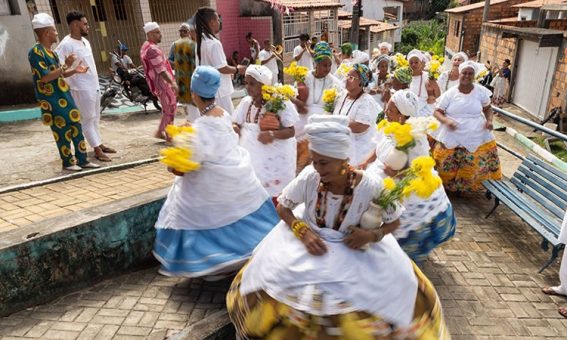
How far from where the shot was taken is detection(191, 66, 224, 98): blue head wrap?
344cm

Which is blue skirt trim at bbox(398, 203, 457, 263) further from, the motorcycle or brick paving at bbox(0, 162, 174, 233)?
the motorcycle

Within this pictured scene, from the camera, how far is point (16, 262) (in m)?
3.18

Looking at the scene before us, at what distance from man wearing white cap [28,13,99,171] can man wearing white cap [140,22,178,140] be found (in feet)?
3.90

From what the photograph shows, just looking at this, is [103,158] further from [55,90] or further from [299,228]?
[299,228]

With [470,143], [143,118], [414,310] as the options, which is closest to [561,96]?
[470,143]

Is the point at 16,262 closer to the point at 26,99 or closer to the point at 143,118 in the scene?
the point at 143,118

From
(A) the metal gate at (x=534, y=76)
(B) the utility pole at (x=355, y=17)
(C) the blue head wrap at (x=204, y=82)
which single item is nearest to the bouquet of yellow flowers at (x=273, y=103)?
(C) the blue head wrap at (x=204, y=82)

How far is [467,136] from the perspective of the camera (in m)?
5.78

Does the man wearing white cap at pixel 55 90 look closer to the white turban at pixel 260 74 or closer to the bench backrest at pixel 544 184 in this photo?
the white turban at pixel 260 74

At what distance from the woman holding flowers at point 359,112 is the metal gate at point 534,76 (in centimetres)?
1232

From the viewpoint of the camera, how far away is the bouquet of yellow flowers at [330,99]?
527cm

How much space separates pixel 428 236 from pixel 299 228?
1.87m

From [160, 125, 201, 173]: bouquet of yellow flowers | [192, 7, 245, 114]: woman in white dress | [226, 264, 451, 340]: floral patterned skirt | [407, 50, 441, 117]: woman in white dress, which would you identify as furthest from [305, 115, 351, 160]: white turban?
[407, 50, 441, 117]: woman in white dress

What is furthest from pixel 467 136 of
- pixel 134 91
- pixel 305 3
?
pixel 305 3
